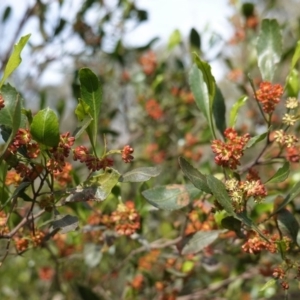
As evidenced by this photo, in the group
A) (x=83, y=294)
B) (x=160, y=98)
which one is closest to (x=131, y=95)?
(x=160, y=98)

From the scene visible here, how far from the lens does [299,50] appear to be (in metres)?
1.18

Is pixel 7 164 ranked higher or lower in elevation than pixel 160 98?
higher

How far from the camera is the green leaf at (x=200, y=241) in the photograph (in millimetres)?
1293

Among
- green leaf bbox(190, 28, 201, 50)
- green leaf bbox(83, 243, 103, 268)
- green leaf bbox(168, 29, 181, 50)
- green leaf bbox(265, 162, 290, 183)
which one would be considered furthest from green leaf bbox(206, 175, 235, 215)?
green leaf bbox(168, 29, 181, 50)

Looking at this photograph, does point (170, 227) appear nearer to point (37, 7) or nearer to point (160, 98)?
point (160, 98)

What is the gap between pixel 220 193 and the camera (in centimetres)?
100

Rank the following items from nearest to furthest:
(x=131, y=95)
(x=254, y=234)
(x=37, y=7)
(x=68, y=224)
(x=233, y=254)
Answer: (x=68, y=224) → (x=254, y=234) → (x=233, y=254) → (x=37, y=7) → (x=131, y=95)

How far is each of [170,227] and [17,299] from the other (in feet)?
4.98

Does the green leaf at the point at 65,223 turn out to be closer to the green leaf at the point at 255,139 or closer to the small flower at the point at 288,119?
the green leaf at the point at 255,139

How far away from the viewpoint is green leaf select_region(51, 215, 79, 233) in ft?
3.29

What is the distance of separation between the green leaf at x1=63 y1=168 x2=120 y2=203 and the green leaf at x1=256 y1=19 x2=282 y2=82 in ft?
1.82

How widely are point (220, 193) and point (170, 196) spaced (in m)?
0.20

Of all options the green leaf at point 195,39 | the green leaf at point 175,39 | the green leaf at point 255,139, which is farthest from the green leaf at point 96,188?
the green leaf at point 175,39

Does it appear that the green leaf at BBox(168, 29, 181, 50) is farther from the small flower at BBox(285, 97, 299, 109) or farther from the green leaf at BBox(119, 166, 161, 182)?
the green leaf at BBox(119, 166, 161, 182)
